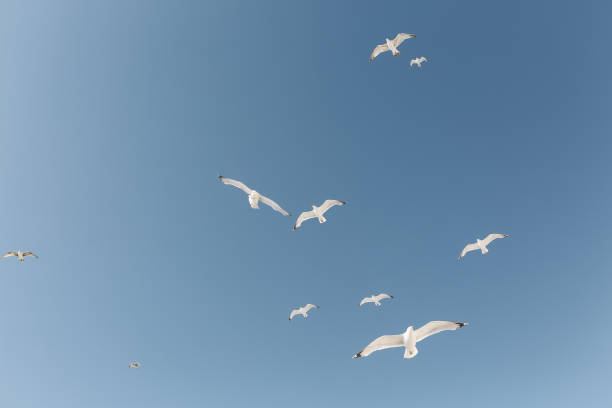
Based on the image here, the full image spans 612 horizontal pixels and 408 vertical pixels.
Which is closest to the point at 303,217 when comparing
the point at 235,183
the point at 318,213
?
the point at 318,213

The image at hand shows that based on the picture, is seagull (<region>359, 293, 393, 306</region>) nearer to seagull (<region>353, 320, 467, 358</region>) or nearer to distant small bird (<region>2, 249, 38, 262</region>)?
seagull (<region>353, 320, 467, 358</region>)

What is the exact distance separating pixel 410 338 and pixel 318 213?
1291cm

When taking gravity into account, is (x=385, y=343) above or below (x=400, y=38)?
below

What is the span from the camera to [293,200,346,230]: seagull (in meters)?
28.2

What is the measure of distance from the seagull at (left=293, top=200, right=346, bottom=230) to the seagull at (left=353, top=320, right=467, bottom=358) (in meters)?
12.0

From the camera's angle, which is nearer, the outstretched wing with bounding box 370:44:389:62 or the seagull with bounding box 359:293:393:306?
the outstretched wing with bounding box 370:44:389:62

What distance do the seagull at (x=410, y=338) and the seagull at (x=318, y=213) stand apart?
11954 millimetres

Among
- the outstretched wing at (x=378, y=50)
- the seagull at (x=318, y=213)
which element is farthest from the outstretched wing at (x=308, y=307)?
the outstretched wing at (x=378, y=50)

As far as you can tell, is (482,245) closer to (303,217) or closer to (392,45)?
(303,217)

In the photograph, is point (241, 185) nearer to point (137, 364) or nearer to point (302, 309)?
point (302, 309)

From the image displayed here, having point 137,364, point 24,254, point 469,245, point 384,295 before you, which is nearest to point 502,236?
point 469,245

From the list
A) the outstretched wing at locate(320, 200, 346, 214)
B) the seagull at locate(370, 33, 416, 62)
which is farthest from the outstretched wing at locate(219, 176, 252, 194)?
the seagull at locate(370, 33, 416, 62)

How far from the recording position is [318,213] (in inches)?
1134

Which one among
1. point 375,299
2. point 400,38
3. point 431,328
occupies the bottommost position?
point 431,328
